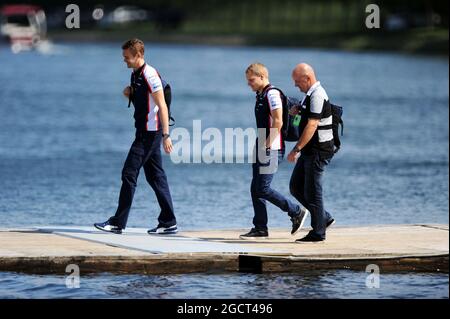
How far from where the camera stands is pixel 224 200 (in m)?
21.3

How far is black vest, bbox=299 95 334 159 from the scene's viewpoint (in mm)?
13633

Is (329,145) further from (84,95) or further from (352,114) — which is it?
(84,95)

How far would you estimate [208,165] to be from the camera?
26.6 meters

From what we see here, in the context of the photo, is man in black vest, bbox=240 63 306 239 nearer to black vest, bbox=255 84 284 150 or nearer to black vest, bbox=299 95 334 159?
black vest, bbox=255 84 284 150

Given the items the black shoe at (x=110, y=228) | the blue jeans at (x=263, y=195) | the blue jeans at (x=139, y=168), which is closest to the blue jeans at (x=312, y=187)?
the blue jeans at (x=263, y=195)

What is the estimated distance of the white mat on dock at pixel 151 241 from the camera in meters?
13.7

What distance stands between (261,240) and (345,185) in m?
9.77

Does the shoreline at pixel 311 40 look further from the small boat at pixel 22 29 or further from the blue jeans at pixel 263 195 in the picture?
the blue jeans at pixel 263 195

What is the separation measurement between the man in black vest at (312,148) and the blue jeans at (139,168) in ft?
4.96

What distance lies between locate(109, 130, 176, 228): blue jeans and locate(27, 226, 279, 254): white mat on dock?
284 mm

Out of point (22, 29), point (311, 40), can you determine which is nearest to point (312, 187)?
point (311, 40)

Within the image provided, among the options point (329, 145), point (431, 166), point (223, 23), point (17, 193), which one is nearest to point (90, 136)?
point (431, 166)

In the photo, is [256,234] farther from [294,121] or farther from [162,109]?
[162,109]

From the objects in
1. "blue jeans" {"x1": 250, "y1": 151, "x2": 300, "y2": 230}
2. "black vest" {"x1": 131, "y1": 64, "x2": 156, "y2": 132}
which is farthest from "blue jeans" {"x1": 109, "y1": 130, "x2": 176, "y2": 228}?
"blue jeans" {"x1": 250, "y1": 151, "x2": 300, "y2": 230}
